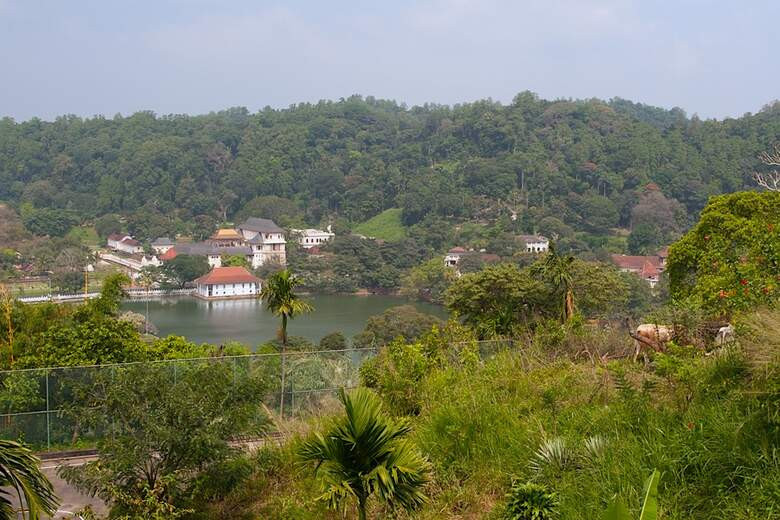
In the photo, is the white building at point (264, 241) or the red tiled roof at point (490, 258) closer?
the red tiled roof at point (490, 258)

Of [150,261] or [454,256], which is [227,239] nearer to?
[150,261]

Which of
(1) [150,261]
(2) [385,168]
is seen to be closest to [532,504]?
(1) [150,261]

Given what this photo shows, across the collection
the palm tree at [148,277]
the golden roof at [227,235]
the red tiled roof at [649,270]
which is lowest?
the palm tree at [148,277]

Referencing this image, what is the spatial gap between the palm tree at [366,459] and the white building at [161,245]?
62.0 metres

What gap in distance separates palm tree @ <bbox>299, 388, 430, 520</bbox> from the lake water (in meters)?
29.1

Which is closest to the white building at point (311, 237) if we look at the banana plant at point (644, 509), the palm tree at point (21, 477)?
the palm tree at point (21, 477)

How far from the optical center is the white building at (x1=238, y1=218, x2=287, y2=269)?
61.2 metres

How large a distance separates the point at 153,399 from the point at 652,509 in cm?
417

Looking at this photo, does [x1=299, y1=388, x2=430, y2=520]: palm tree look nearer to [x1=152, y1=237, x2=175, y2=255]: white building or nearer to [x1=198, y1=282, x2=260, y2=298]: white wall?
[x1=198, y1=282, x2=260, y2=298]: white wall

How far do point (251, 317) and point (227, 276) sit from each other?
32.8 ft

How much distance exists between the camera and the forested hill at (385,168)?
66.9m

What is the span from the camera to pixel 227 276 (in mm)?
51875

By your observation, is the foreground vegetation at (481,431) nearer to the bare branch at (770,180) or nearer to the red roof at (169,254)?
the bare branch at (770,180)

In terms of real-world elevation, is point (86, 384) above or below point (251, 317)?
above
